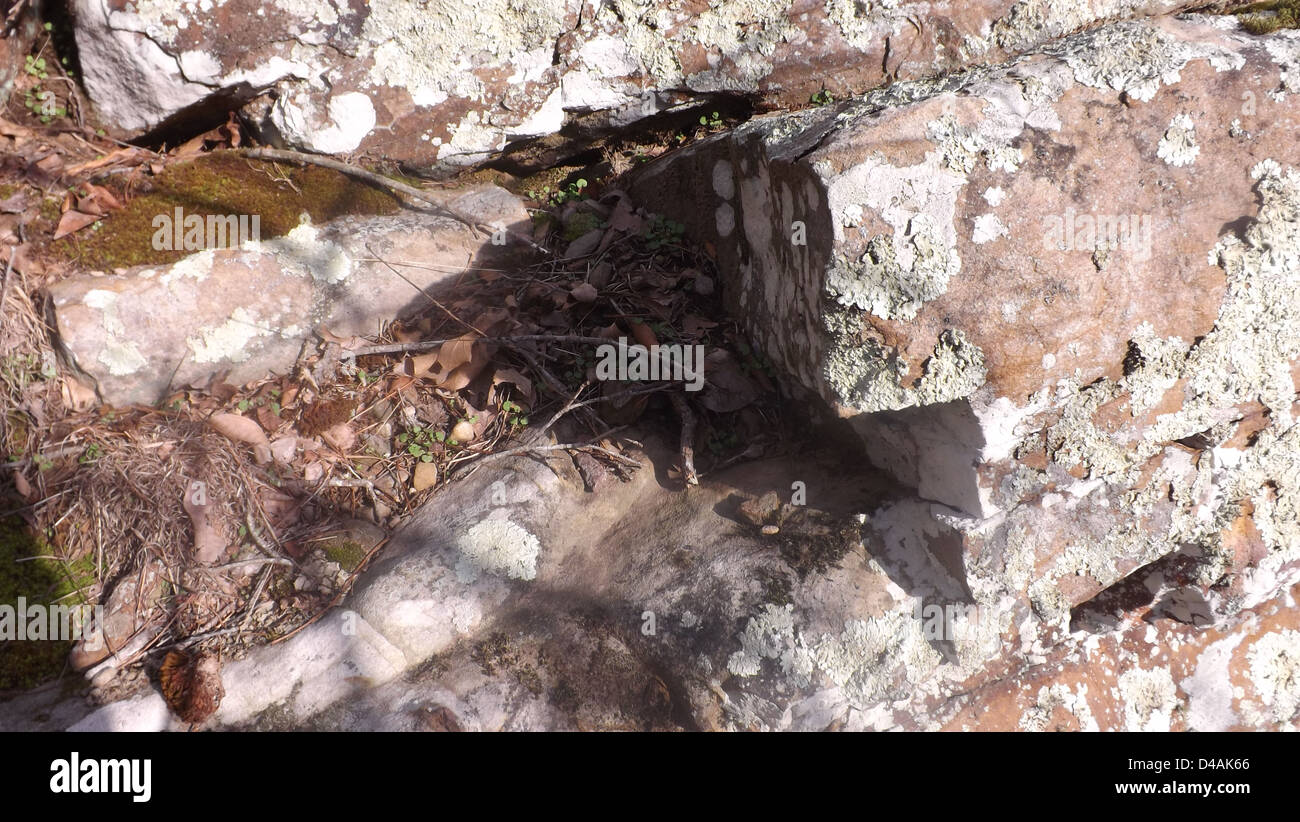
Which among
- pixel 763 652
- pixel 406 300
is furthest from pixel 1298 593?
pixel 406 300

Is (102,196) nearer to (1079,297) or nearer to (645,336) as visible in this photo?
(645,336)

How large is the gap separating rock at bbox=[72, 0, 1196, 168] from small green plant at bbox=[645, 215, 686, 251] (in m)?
0.48

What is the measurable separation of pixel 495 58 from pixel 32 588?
8.24 feet

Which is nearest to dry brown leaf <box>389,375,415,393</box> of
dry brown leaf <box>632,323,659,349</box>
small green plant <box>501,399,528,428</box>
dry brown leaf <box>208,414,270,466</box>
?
small green plant <box>501,399,528,428</box>

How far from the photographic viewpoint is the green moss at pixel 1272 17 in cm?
224

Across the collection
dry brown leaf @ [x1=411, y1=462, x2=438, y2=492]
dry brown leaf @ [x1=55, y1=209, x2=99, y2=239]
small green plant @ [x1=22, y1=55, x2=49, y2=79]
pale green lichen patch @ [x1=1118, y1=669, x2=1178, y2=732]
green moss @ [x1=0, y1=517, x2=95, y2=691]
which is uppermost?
small green plant @ [x1=22, y1=55, x2=49, y2=79]

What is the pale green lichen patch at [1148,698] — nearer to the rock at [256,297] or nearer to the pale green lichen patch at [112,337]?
the rock at [256,297]

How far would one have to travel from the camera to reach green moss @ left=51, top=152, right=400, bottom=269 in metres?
2.74

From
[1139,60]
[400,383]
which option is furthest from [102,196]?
[1139,60]

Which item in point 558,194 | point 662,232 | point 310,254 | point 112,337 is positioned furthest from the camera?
point 558,194

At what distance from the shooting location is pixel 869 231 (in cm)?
201

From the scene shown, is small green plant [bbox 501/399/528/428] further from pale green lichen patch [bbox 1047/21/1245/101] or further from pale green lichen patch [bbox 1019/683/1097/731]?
pale green lichen patch [bbox 1047/21/1245/101]

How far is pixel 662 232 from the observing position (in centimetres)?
310

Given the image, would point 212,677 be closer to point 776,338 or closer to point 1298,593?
point 776,338
